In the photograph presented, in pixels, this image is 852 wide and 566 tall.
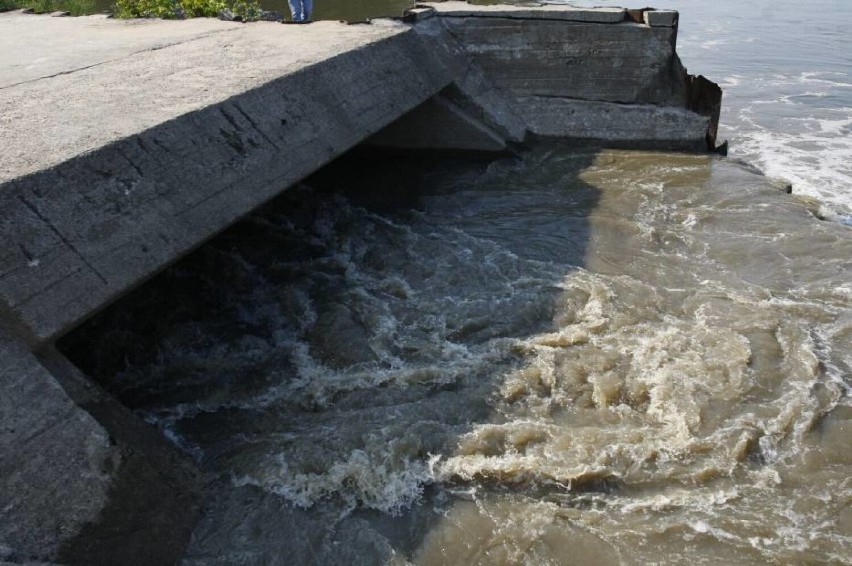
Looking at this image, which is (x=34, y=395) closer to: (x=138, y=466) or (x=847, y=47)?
(x=138, y=466)

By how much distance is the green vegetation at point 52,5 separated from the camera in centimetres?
1102

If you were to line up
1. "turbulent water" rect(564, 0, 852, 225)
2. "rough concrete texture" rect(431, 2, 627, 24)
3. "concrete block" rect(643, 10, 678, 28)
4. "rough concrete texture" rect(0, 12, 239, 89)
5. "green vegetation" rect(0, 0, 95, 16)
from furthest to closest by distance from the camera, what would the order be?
"green vegetation" rect(0, 0, 95, 16), "turbulent water" rect(564, 0, 852, 225), "rough concrete texture" rect(431, 2, 627, 24), "concrete block" rect(643, 10, 678, 28), "rough concrete texture" rect(0, 12, 239, 89)

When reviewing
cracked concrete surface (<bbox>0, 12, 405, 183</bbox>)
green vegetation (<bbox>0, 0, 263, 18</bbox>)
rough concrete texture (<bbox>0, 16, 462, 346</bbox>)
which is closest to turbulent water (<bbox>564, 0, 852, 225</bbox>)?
rough concrete texture (<bbox>0, 16, 462, 346</bbox>)

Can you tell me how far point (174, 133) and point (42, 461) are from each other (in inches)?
84.1

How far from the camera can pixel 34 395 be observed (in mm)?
3121

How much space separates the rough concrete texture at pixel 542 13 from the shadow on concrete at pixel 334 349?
2.12m

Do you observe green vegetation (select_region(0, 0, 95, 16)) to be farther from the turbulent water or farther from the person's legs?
the turbulent water

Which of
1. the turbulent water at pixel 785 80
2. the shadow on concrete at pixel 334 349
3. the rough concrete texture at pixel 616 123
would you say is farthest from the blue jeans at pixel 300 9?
the turbulent water at pixel 785 80

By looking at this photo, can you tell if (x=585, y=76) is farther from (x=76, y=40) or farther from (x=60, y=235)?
(x=60, y=235)

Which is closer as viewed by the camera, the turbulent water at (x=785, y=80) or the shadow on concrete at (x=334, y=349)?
the shadow on concrete at (x=334, y=349)

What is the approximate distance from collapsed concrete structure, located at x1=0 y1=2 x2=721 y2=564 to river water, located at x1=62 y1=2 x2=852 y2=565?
0.69 m

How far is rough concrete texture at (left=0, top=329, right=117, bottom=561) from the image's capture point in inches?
113

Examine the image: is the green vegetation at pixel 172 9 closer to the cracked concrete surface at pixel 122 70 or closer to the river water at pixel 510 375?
the cracked concrete surface at pixel 122 70

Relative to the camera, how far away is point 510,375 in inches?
180
